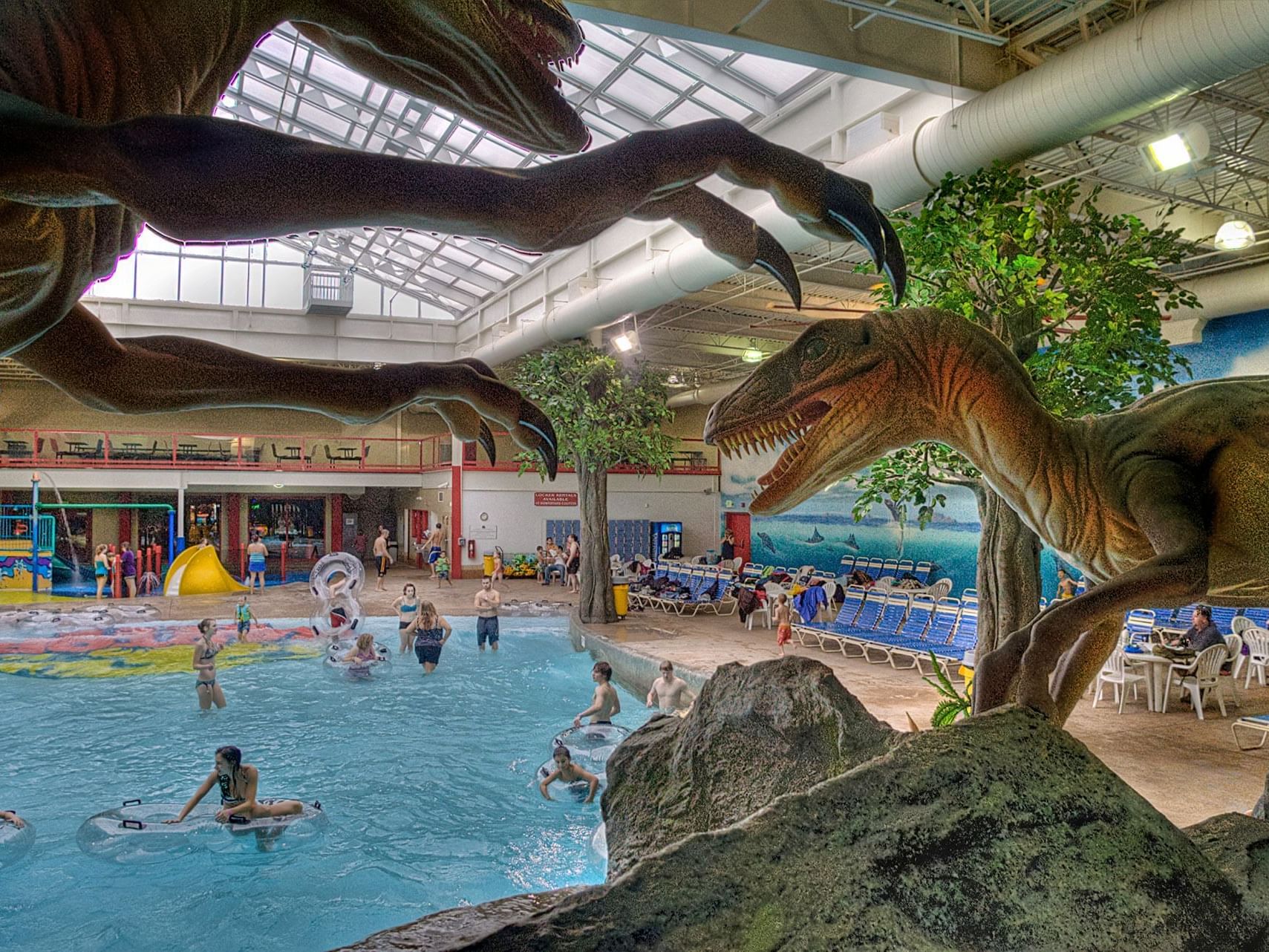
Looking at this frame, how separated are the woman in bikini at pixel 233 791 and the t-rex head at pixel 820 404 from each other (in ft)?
19.0

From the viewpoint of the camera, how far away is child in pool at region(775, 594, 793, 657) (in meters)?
11.4

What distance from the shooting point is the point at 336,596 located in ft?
45.3

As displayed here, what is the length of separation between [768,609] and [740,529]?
493 inches

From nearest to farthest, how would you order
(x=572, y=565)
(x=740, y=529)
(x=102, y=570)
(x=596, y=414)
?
(x=596, y=414)
(x=102, y=570)
(x=572, y=565)
(x=740, y=529)

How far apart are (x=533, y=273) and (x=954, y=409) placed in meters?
15.2

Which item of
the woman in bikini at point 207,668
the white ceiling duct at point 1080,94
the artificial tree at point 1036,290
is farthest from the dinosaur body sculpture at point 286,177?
the woman in bikini at point 207,668

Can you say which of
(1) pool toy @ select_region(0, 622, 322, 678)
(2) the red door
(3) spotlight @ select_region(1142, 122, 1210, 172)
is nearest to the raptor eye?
(3) spotlight @ select_region(1142, 122, 1210, 172)

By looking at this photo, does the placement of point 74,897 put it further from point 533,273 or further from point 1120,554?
point 533,273

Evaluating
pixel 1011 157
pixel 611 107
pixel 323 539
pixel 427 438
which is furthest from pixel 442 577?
pixel 1011 157

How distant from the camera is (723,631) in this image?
45.7ft

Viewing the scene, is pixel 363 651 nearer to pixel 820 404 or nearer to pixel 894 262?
pixel 820 404

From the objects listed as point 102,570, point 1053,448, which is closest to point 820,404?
point 1053,448

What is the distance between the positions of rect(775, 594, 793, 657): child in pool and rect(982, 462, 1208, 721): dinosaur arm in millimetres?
9460

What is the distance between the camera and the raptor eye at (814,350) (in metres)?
2.03
